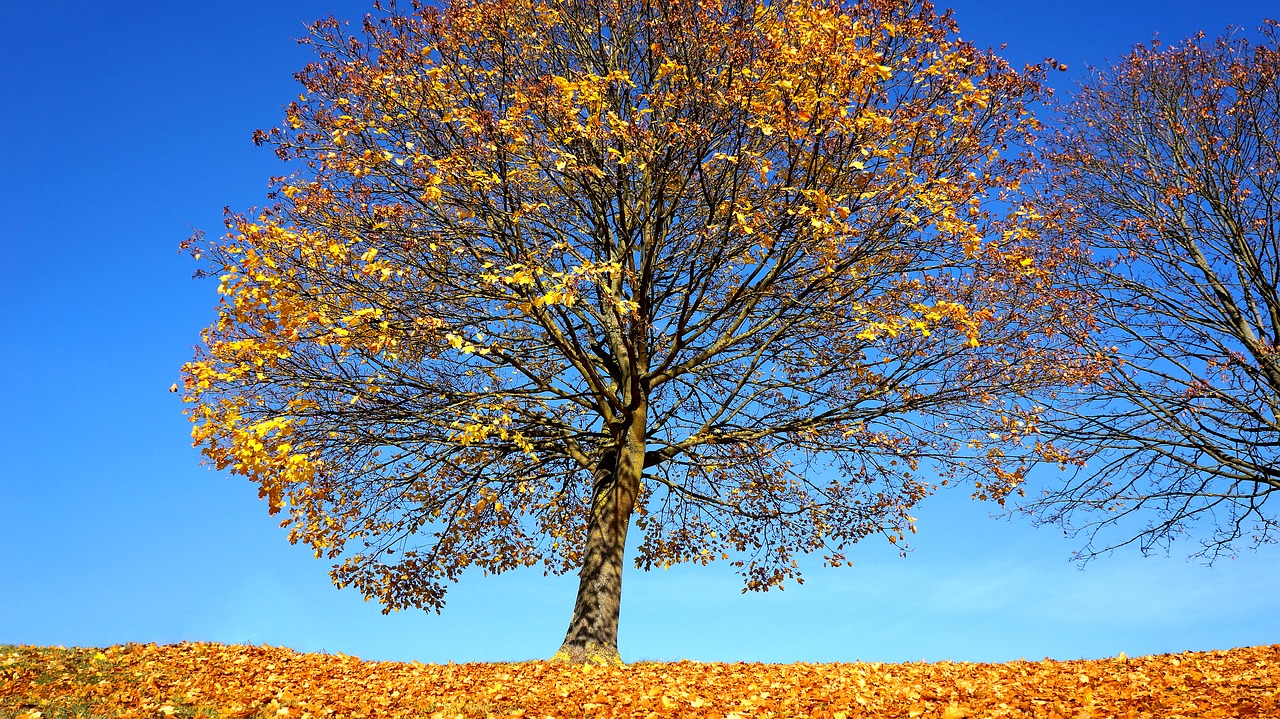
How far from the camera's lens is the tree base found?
11.2m

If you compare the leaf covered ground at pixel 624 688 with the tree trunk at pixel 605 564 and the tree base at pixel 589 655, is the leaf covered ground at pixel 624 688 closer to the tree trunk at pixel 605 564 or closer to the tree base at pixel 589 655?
the tree base at pixel 589 655

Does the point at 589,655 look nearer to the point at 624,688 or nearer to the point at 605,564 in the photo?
the point at 605,564

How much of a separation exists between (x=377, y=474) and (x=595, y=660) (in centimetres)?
454

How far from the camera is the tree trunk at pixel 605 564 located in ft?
37.6

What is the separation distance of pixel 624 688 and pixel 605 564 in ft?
9.71

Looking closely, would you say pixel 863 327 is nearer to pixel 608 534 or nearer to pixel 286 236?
pixel 608 534

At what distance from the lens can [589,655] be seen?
37.0 ft

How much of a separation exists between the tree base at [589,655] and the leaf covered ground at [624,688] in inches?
11.8

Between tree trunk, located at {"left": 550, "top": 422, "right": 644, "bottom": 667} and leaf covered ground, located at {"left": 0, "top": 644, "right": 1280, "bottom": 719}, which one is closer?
leaf covered ground, located at {"left": 0, "top": 644, "right": 1280, "bottom": 719}

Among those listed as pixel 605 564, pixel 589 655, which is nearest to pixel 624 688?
pixel 589 655

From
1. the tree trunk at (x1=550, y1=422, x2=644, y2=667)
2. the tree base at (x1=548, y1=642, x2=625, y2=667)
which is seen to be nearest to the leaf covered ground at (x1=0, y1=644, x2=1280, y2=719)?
the tree base at (x1=548, y1=642, x2=625, y2=667)

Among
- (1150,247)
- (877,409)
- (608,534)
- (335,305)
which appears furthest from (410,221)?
(1150,247)

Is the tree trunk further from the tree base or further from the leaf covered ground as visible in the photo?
the leaf covered ground

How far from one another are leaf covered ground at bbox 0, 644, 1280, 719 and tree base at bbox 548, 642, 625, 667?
299mm
